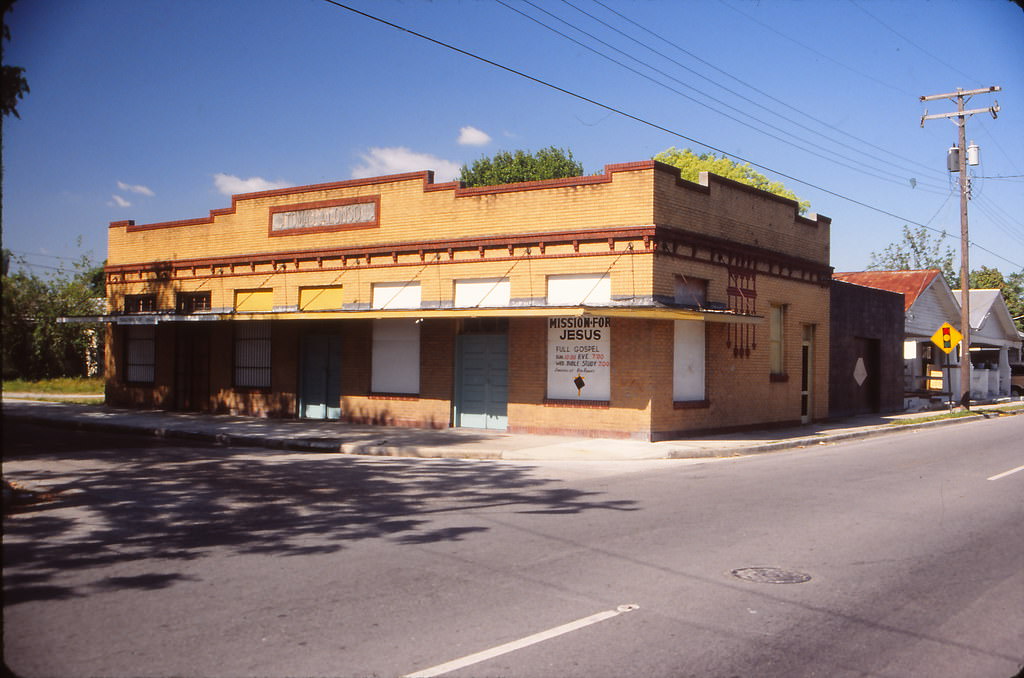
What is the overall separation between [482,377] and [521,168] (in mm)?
32604

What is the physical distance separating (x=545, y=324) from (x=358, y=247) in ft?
19.6

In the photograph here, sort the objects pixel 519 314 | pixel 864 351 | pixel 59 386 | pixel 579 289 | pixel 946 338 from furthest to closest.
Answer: pixel 59 386 → pixel 946 338 → pixel 864 351 → pixel 579 289 → pixel 519 314

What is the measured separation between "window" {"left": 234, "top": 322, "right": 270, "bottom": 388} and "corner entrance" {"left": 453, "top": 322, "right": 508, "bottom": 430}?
6751 millimetres

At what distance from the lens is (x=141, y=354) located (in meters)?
26.7

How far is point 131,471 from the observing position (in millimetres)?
12969

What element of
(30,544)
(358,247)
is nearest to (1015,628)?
(30,544)

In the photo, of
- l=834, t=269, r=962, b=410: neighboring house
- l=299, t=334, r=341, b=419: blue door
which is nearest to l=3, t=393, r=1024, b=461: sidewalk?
l=299, t=334, r=341, b=419: blue door

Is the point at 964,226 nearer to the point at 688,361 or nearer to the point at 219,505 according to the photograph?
the point at 688,361

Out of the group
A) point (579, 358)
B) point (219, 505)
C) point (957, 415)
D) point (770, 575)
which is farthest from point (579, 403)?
point (957, 415)

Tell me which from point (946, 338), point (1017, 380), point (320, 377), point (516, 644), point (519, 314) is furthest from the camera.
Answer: point (1017, 380)

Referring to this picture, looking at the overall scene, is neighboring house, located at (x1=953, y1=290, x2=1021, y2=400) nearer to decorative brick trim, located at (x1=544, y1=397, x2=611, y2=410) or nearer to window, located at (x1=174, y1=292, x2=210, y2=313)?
decorative brick trim, located at (x1=544, y1=397, x2=611, y2=410)

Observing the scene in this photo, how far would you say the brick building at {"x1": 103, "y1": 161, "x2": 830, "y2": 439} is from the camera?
18.1 m

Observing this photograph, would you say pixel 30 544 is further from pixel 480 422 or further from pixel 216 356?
pixel 216 356

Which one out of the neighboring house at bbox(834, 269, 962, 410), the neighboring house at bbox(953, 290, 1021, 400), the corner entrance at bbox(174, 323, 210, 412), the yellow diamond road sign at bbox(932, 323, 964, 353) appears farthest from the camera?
the neighboring house at bbox(953, 290, 1021, 400)
